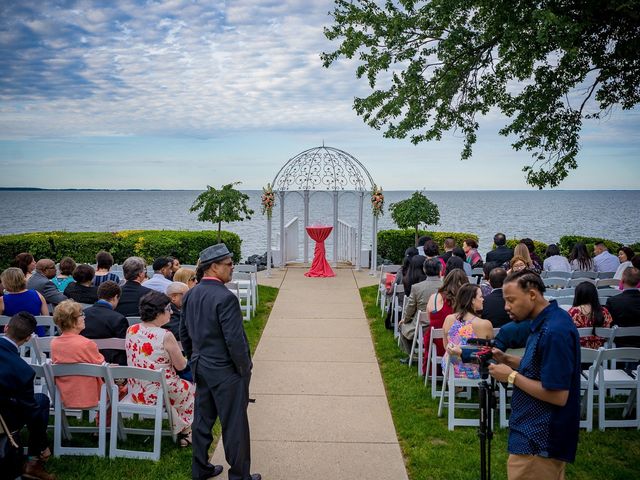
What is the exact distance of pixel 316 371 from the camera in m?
7.62

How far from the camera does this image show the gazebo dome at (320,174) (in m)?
16.8

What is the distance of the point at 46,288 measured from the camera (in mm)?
7527

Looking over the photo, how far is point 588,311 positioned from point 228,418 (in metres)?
4.01

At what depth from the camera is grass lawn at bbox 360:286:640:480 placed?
482 cm

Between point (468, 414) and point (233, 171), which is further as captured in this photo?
point (233, 171)

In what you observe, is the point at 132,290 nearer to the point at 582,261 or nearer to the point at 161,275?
the point at 161,275

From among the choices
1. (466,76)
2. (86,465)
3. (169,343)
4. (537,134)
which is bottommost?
(86,465)

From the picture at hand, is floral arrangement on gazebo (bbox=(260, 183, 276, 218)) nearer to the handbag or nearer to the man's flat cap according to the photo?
the man's flat cap

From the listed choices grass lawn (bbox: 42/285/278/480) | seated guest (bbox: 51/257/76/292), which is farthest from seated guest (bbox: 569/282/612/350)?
seated guest (bbox: 51/257/76/292)

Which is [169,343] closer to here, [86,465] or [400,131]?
[86,465]

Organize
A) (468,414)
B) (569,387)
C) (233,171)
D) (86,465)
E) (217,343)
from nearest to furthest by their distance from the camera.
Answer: (569,387)
(217,343)
(86,465)
(468,414)
(233,171)

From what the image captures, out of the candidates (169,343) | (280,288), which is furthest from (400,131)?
(169,343)

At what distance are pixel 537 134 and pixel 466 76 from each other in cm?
180

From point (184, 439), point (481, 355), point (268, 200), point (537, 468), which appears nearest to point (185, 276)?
point (184, 439)
